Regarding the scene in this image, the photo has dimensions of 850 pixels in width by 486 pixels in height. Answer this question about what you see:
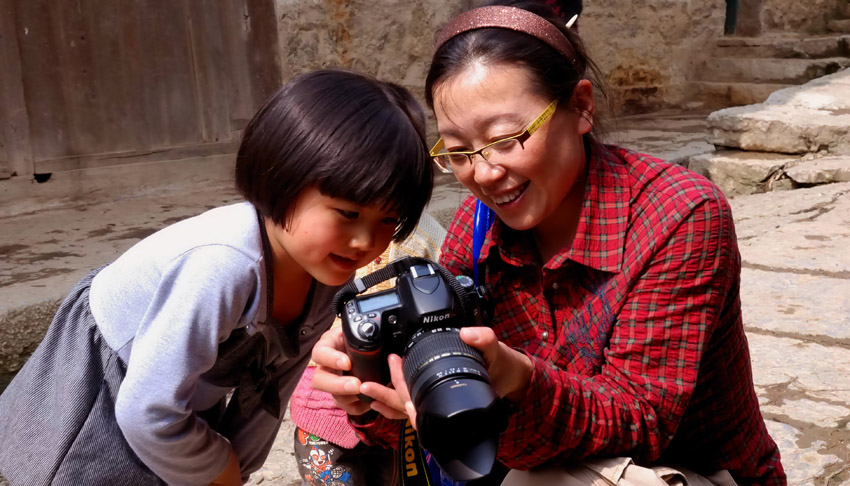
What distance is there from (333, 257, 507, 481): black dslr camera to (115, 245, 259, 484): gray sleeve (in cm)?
21

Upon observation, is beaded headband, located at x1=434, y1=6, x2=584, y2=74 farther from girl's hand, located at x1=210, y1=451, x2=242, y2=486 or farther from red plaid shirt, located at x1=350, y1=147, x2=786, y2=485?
girl's hand, located at x1=210, y1=451, x2=242, y2=486

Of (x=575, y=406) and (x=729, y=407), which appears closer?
(x=575, y=406)

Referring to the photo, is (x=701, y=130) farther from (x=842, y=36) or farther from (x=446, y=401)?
(x=446, y=401)

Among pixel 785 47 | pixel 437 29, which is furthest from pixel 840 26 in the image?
pixel 437 29

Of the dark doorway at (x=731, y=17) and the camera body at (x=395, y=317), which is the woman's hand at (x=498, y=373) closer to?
the camera body at (x=395, y=317)

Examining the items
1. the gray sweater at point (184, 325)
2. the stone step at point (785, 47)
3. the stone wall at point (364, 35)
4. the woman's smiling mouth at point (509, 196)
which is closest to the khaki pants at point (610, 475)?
the woman's smiling mouth at point (509, 196)

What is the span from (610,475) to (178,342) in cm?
66

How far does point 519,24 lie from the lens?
54.6 inches

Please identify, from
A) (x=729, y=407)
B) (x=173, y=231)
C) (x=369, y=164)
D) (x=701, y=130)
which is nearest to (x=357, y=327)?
(x=369, y=164)

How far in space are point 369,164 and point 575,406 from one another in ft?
1.62

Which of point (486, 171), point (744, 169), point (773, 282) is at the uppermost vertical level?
point (486, 171)

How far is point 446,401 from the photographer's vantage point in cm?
101

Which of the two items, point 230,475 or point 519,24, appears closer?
point 519,24

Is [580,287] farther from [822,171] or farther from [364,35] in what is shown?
Result: [364,35]
